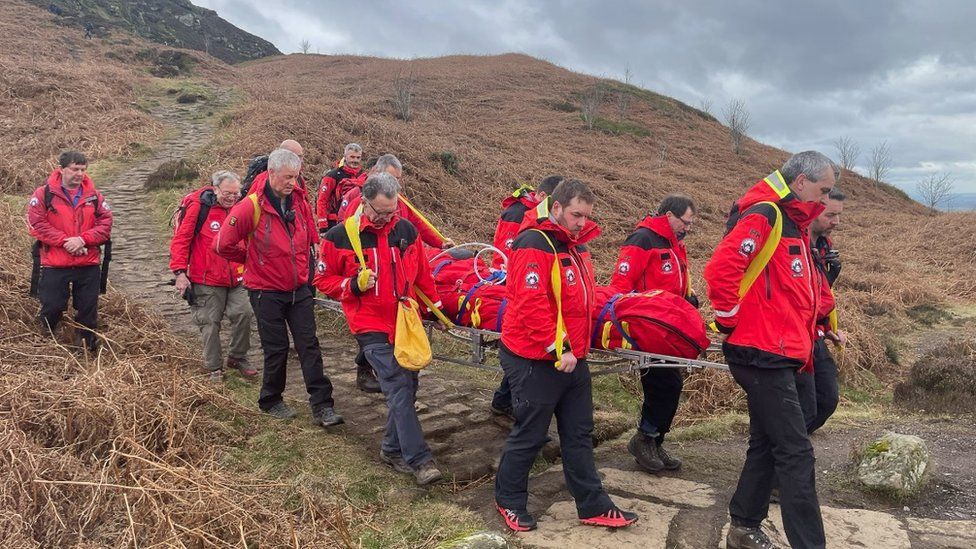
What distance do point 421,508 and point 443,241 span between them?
98.4 inches

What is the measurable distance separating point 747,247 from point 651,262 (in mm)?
1441

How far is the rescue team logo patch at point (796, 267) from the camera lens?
365 cm

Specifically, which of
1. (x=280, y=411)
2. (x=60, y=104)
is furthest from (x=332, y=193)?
(x=60, y=104)

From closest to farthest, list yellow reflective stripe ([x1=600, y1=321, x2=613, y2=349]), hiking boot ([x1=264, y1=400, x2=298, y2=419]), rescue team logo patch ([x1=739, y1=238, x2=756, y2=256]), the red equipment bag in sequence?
rescue team logo patch ([x1=739, y1=238, x2=756, y2=256]) < the red equipment bag < yellow reflective stripe ([x1=600, y1=321, x2=613, y2=349]) < hiking boot ([x1=264, y1=400, x2=298, y2=419])

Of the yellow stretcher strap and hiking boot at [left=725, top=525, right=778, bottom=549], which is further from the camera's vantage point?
hiking boot at [left=725, top=525, right=778, bottom=549]

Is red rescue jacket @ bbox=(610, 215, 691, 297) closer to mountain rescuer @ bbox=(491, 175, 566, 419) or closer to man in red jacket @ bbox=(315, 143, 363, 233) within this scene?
mountain rescuer @ bbox=(491, 175, 566, 419)

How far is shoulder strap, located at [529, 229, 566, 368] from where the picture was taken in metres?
3.96

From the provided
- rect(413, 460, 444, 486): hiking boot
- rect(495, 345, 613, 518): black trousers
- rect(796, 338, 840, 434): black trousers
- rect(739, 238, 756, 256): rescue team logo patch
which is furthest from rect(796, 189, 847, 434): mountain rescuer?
rect(413, 460, 444, 486): hiking boot

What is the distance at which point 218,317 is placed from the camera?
6.67 meters

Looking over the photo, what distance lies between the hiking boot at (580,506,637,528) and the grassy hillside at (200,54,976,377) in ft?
20.8

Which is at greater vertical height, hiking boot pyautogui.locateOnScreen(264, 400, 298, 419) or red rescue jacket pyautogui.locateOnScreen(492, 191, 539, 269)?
red rescue jacket pyautogui.locateOnScreen(492, 191, 539, 269)

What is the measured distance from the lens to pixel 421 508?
4.40 metres

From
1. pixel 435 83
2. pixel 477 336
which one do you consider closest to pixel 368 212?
pixel 477 336

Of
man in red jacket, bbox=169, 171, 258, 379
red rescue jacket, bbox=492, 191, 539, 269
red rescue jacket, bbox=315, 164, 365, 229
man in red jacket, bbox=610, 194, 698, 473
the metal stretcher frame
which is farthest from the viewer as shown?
red rescue jacket, bbox=315, 164, 365, 229
